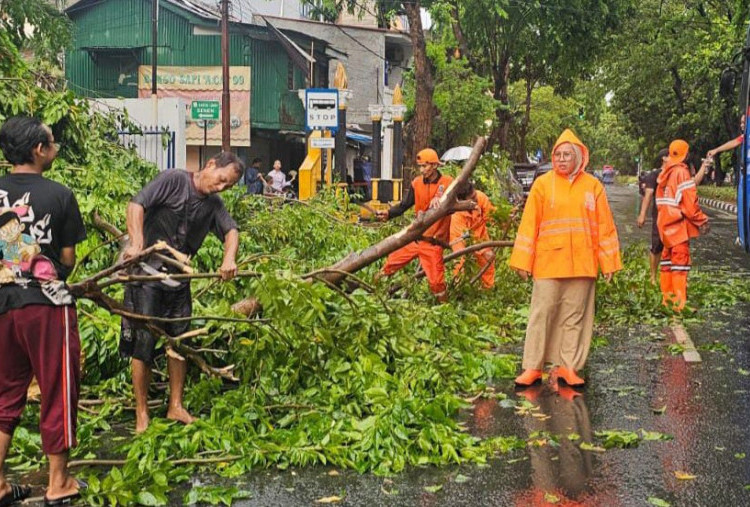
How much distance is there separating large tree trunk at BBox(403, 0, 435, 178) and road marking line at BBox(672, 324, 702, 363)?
14431 mm

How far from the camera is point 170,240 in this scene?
6055mm

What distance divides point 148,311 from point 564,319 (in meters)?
3.11

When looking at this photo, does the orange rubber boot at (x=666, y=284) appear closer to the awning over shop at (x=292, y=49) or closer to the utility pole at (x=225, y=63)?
the utility pole at (x=225, y=63)

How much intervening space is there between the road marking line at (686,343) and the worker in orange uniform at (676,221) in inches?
32.7

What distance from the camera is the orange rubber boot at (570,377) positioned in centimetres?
725

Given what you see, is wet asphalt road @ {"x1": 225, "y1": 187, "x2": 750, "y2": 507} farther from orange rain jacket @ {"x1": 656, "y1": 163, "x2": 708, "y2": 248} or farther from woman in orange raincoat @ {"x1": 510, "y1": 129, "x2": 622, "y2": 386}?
orange rain jacket @ {"x1": 656, "y1": 163, "x2": 708, "y2": 248}

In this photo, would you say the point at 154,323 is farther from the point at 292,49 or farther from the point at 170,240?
the point at 292,49

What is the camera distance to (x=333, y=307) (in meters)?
7.13

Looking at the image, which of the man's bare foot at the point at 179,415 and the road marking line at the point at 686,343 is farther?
the road marking line at the point at 686,343

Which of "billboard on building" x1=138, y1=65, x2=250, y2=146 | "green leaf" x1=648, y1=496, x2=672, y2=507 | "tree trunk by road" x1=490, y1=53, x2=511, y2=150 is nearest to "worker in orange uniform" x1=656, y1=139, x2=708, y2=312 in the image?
"green leaf" x1=648, y1=496, x2=672, y2=507

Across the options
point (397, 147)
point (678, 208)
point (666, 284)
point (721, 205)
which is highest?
point (397, 147)

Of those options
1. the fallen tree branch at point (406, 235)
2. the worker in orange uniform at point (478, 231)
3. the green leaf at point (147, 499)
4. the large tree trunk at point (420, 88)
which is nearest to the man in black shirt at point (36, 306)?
the green leaf at point (147, 499)

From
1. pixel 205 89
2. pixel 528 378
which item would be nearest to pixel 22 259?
pixel 528 378

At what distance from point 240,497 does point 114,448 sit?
44.3 inches
